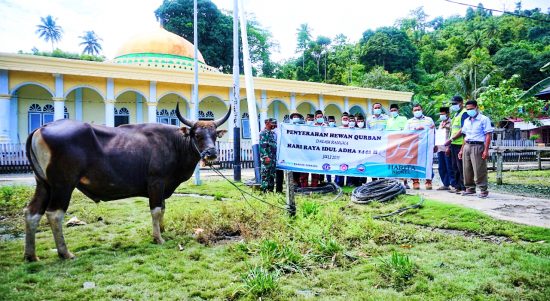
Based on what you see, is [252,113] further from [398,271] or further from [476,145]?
[398,271]

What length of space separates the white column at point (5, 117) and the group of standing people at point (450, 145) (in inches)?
534

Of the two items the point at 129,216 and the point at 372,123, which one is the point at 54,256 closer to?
the point at 129,216

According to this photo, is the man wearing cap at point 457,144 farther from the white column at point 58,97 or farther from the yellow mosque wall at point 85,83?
the white column at point 58,97

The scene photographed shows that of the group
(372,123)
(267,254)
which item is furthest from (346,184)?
(267,254)

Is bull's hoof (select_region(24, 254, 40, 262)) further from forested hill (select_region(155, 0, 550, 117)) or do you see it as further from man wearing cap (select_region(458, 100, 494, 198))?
forested hill (select_region(155, 0, 550, 117))

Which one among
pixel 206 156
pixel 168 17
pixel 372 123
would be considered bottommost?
pixel 206 156

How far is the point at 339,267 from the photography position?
156 inches

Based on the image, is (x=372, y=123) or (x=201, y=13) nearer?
(x=372, y=123)

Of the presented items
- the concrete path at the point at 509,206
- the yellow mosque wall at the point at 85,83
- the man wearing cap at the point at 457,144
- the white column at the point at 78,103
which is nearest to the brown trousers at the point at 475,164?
the concrete path at the point at 509,206

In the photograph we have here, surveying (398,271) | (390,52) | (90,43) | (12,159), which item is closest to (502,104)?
(390,52)

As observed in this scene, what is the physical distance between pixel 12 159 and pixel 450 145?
16.5m

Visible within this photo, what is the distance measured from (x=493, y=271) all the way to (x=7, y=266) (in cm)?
499

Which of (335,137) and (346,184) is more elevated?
(335,137)

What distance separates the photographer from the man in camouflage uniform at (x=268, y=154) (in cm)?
834
